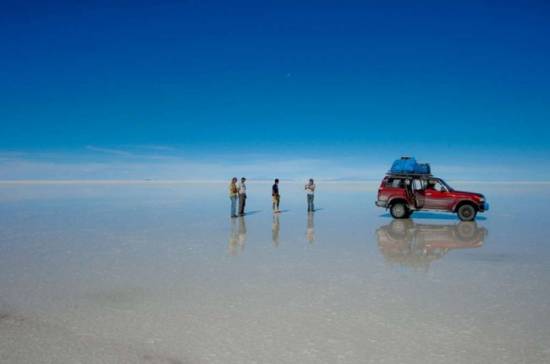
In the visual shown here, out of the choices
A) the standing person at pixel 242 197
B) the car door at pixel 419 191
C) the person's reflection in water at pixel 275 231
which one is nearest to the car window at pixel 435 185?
the car door at pixel 419 191

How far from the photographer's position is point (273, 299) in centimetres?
645

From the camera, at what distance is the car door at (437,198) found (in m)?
18.8

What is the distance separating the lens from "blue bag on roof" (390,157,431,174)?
63.0 feet

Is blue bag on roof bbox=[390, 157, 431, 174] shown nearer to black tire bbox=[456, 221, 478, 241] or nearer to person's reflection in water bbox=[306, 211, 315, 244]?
black tire bbox=[456, 221, 478, 241]

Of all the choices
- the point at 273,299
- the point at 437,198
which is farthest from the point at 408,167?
the point at 273,299

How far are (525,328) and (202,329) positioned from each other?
4.02 metres

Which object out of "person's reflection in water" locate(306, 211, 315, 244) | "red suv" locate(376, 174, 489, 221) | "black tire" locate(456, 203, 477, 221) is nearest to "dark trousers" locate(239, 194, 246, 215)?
"person's reflection in water" locate(306, 211, 315, 244)

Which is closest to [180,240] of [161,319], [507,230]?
[161,319]

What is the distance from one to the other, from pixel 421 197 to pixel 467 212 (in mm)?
2002

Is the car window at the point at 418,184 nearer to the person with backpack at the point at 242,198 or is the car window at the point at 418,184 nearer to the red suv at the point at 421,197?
the red suv at the point at 421,197

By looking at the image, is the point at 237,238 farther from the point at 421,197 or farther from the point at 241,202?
the point at 421,197

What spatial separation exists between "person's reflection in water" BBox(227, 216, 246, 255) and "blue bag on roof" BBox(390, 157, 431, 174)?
7567 mm

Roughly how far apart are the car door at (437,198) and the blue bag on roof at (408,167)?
2.60ft

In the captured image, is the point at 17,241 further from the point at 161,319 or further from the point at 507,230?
the point at 507,230
